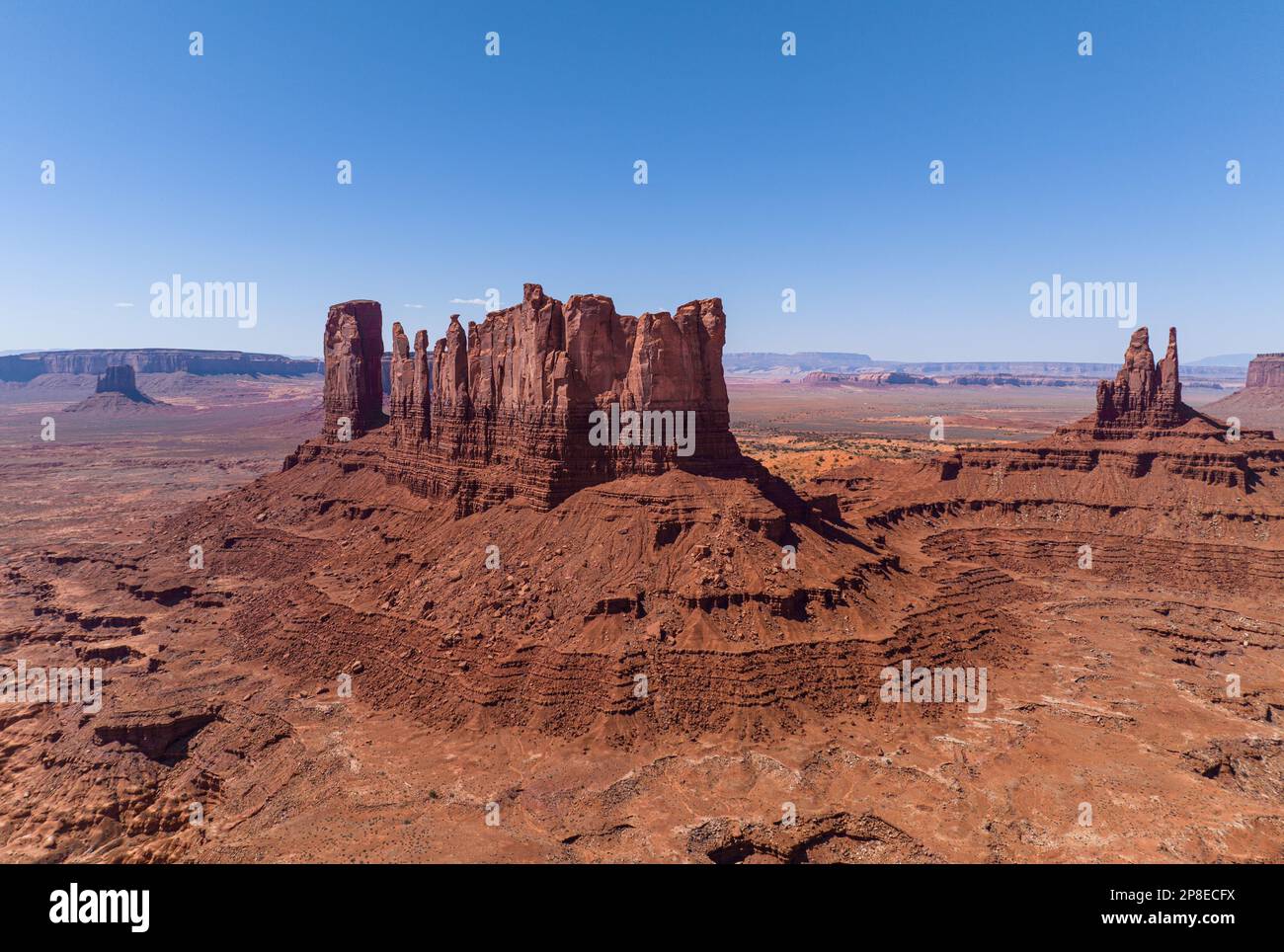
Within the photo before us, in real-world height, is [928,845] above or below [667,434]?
below

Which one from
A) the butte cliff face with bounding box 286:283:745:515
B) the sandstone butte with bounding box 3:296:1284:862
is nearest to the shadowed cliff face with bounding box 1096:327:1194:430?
the sandstone butte with bounding box 3:296:1284:862

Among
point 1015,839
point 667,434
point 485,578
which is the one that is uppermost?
point 667,434

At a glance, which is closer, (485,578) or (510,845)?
(510,845)

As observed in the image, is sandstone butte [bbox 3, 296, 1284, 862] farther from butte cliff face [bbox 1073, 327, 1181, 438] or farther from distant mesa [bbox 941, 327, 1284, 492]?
butte cliff face [bbox 1073, 327, 1181, 438]

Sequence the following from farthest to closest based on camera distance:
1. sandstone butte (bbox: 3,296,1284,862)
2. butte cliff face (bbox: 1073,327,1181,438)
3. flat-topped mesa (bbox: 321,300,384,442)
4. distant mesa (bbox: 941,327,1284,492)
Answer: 1. flat-topped mesa (bbox: 321,300,384,442)
2. butte cliff face (bbox: 1073,327,1181,438)
3. distant mesa (bbox: 941,327,1284,492)
4. sandstone butte (bbox: 3,296,1284,862)

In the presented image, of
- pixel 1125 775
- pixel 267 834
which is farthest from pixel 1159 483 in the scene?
pixel 267 834

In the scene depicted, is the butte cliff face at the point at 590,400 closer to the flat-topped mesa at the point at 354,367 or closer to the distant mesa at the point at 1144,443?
the flat-topped mesa at the point at 354,367

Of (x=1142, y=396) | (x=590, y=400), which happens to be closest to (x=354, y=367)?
(x=590, y=400)

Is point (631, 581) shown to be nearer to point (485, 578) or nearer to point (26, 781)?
point (485, 578)
